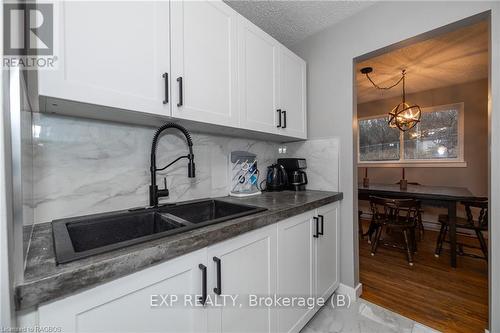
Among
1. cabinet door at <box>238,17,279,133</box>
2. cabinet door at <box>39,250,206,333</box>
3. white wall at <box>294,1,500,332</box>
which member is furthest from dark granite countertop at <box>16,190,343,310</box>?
white wall at <box>294,1,500,332</box>

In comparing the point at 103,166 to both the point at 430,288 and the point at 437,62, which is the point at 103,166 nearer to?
the point at 430,288

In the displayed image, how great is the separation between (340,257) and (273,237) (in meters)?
1.08

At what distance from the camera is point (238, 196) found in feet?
5.49

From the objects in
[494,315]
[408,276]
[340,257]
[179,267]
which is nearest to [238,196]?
[179,267]

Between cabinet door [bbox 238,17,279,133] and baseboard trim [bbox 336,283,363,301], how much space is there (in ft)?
4.78

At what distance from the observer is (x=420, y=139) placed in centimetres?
403

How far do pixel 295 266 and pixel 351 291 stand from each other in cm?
86

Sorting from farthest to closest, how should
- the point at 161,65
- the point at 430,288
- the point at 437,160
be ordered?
the point at 437,160 → the point at 430,288 → the point at 161,65

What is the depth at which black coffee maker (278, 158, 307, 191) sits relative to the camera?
78.6 inches

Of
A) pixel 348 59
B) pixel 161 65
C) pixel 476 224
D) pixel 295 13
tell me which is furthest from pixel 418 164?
pixel 161 65

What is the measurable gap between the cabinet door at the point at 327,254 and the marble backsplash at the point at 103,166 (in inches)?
33.2

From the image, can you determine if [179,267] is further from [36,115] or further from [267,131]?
[267,131]

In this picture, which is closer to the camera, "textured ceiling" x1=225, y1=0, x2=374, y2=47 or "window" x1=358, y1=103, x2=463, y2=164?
"textured ceiling" x1=225, y1=0, x2=374, y2=47

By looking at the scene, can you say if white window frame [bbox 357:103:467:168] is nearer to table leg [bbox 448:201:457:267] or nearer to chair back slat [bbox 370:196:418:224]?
chair back slat [bbox 370:196:418:224]
